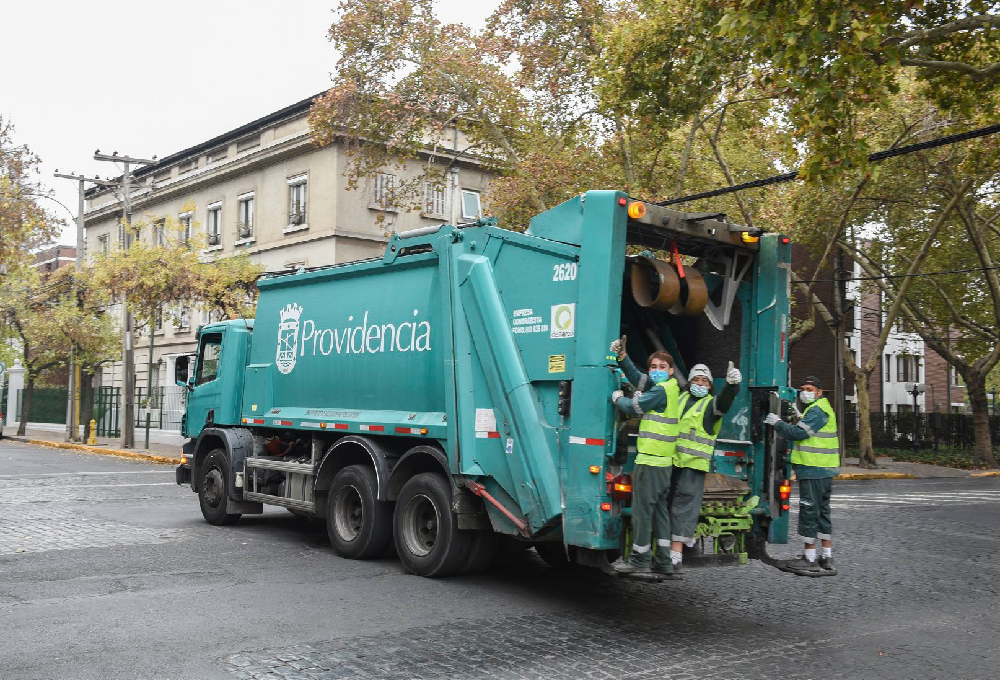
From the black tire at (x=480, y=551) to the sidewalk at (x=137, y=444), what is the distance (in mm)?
15858

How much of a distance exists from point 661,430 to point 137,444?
1041 inches

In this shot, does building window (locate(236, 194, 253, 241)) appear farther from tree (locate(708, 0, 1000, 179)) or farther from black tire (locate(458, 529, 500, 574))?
black tire (locate(458, 529, 500, 574))

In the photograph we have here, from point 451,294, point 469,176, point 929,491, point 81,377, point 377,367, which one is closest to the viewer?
point 451,294

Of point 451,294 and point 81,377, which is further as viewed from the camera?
point 81,377

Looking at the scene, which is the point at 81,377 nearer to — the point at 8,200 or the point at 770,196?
the point at 8,200

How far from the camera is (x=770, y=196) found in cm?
2575

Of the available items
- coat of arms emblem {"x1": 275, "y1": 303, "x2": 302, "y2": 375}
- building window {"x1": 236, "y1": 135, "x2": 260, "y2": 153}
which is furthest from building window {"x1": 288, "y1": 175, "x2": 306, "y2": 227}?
coat of arms emblem {"x1": 275, "y1": 303, "x2": 302, "y2": 375}

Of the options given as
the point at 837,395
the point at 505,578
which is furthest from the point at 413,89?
the point at 505,578

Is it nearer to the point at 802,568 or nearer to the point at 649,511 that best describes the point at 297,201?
the point at 802,568

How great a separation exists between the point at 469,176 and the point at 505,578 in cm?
2573

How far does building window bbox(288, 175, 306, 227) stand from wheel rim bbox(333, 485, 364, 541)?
22.5 m

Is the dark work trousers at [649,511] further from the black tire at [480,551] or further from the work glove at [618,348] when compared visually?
the black tire at [480,551]

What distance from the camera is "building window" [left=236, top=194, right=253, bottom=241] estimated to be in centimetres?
3437

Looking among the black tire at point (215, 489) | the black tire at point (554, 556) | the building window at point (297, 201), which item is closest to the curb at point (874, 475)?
the black tire at point (554, 556)
